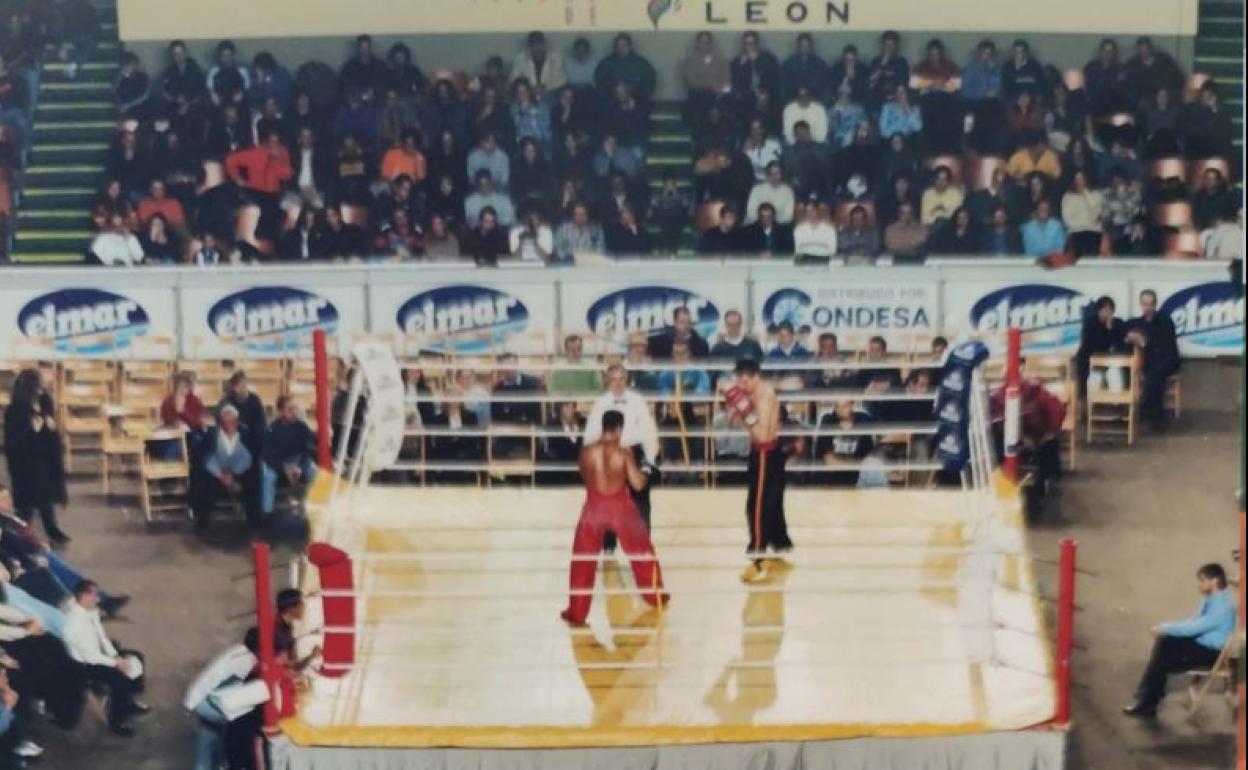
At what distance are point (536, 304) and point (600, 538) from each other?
2.36 meters

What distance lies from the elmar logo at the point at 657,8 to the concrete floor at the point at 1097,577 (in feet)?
10.2

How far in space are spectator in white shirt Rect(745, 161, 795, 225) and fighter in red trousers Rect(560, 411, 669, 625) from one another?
8.36 feet

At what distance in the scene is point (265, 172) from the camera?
1080 cm

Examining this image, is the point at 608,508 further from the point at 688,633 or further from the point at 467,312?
the point at 467,312

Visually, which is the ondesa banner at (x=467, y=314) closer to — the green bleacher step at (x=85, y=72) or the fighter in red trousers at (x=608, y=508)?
the green bleacher step at (x=85, y=72)

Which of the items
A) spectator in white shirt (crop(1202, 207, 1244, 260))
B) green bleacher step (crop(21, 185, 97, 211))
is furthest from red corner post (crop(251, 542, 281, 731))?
spectator in white shirt (crop(1202, 207, 1244, 260))

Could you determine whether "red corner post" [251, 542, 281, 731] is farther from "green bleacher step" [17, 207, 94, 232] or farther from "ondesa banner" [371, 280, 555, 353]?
"green bleacher step" [17, 207, 94, 232]

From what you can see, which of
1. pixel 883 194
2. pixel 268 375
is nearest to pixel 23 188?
pixel 268 375

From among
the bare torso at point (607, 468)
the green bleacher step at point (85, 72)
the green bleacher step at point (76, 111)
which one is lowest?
the bare torso at point (607, 468)

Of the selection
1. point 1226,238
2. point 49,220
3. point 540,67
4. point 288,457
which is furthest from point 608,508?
point 49,220

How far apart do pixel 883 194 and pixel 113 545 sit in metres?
4.32

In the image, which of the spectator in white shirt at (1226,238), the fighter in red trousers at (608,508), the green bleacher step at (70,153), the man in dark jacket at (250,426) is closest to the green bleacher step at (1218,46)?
the spectator in white shirt at (1226,238)

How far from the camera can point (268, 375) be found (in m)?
10.5

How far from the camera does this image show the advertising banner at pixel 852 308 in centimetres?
1045
